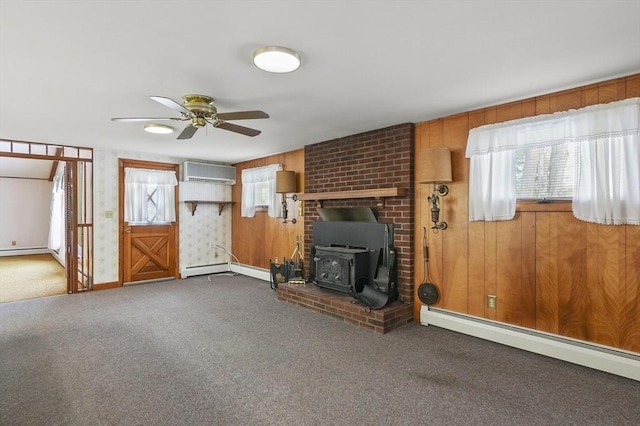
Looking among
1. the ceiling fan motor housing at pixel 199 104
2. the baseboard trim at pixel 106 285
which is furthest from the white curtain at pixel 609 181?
the baseboard trim at pixel 106 285

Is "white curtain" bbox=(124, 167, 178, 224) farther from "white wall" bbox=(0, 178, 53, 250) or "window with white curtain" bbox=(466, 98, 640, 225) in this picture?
"white wall" bbox=(0, 178, 53, 250)

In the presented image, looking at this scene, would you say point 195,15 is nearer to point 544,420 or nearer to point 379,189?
point 379,189

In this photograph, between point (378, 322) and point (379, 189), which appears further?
point (379, 189)

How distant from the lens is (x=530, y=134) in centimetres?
285

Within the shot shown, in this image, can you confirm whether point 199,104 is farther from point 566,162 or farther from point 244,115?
point 566,162

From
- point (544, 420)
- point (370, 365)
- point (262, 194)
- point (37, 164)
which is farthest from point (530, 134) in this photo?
point (37, 164)

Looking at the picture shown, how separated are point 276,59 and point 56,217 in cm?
899

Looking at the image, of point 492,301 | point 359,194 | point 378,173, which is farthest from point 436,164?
point 492,301

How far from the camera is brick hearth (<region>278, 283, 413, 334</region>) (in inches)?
133

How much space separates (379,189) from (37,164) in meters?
8.61

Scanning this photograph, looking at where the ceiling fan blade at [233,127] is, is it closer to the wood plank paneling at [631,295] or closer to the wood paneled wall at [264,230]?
the wood paneled wall at [264,230]

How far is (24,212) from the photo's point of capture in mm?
8852

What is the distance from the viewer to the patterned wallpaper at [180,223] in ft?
17.2

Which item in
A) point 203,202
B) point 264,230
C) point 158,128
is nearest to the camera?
point 158,128
